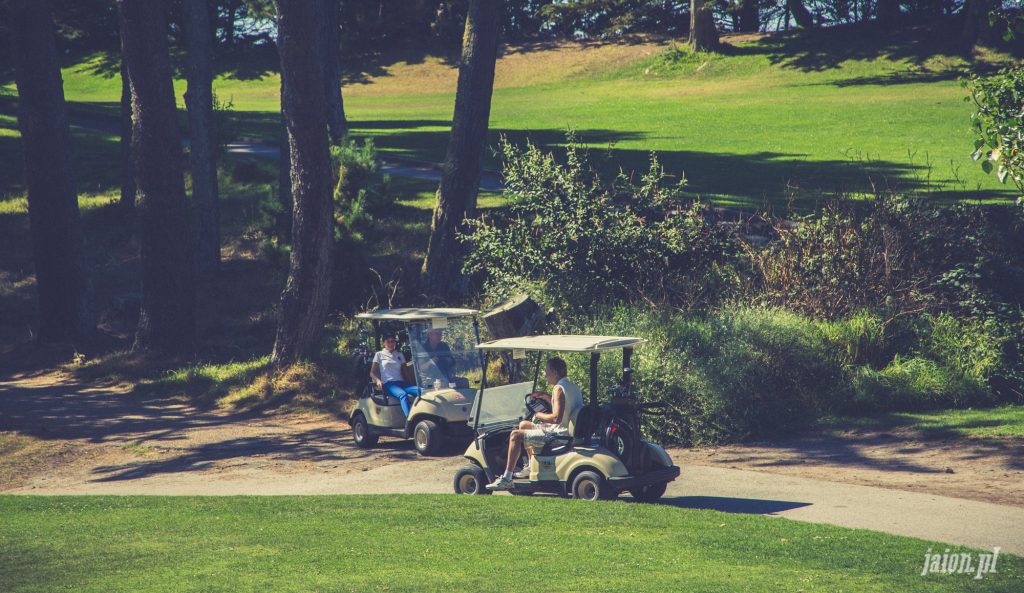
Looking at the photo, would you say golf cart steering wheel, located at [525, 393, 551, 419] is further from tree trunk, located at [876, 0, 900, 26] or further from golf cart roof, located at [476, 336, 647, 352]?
tree trunk, located at [876, 0, 900, 26]

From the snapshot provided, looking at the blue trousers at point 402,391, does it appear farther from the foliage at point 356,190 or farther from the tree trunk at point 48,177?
the tree trunk at point 48,177

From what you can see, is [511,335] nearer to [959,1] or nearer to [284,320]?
[284,320]

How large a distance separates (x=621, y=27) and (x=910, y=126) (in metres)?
33.9

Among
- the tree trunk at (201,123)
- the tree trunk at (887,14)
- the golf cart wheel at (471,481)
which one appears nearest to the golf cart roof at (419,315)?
the golf cart wheel at (471,481)

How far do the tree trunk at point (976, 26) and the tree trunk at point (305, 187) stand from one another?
35155 mm

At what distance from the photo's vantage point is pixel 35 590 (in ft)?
26.4

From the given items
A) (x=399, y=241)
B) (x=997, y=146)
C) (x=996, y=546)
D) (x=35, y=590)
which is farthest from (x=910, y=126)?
(x=35, y=590)

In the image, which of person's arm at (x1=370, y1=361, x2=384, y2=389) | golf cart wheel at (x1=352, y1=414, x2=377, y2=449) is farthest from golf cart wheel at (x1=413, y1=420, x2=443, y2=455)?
person's arm at (x1=370, y1=361, x2=384, y2=389)

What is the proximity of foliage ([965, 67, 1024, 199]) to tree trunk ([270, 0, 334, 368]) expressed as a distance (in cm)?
1193

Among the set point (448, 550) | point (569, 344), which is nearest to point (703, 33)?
point (569, 344)

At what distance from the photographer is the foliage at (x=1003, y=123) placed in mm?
11820

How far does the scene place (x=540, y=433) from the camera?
11406 mm

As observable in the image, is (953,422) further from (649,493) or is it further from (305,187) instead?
(305,187)

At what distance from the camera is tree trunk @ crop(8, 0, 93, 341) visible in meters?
23.7
